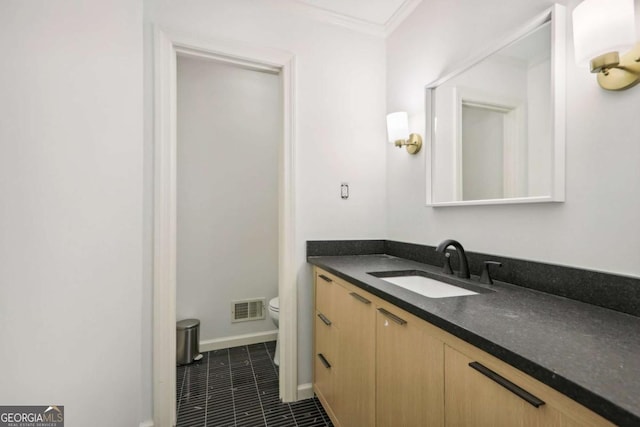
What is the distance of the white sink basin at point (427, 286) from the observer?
1.35 m

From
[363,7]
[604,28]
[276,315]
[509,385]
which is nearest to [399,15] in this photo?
[363,7]

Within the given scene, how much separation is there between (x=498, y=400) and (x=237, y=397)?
1.72 meters

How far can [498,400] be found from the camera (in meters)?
0.66

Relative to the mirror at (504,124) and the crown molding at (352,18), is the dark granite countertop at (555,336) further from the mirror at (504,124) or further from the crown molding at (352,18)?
the crown molding at (352,18)

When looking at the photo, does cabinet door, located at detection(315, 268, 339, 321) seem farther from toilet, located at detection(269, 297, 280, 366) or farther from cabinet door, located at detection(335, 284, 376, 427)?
toilet, located at detection(269, 297, 280, 366)

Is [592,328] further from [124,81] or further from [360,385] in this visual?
[124,81]

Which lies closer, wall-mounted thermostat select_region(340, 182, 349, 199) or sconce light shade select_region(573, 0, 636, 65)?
sconce light shade select_region(573, 0, 636, 65)

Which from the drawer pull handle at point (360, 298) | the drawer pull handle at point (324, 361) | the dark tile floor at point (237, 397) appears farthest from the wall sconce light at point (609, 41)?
the dark tile floor at point (237, 397)

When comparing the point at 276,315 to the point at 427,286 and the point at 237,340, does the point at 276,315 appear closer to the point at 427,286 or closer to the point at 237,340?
the point at 237,340

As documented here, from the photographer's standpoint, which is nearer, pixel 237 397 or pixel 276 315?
pixel 237 397

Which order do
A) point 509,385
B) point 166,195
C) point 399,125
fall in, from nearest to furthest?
point 509,385, point 166,195, point 399,125

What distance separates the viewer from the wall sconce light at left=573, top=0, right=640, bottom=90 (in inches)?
32.5

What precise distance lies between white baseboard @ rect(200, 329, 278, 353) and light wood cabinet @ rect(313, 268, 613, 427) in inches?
43.1
